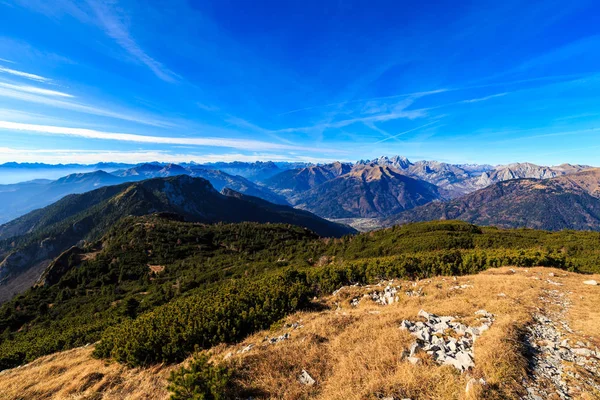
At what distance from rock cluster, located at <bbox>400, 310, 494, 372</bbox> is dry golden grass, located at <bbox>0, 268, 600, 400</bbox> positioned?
17.7 inches

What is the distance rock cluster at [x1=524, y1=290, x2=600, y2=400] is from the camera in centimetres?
955

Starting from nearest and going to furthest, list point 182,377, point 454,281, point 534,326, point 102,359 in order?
point 182,377, point 534,326, point 102,359, point 454,281

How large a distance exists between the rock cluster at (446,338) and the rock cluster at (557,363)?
2034mm

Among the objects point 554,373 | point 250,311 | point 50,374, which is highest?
point 554,373

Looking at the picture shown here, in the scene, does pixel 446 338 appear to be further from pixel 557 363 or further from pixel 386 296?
pixel 386 296

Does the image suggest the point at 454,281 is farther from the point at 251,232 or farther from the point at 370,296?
the point at 251,232

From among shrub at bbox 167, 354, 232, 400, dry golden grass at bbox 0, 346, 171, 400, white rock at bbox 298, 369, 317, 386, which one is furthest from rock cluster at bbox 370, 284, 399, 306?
dry golden grass at bbox 0, 346, 171, 400

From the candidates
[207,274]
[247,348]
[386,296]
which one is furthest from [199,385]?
[207,274]

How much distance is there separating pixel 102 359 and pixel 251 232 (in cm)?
16194

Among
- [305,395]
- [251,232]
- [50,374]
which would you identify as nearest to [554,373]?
[305,395]

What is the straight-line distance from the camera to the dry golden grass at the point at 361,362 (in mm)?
10086

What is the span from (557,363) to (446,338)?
4262 millimetres

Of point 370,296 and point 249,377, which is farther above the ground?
point 249,377

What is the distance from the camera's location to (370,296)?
2470cm
